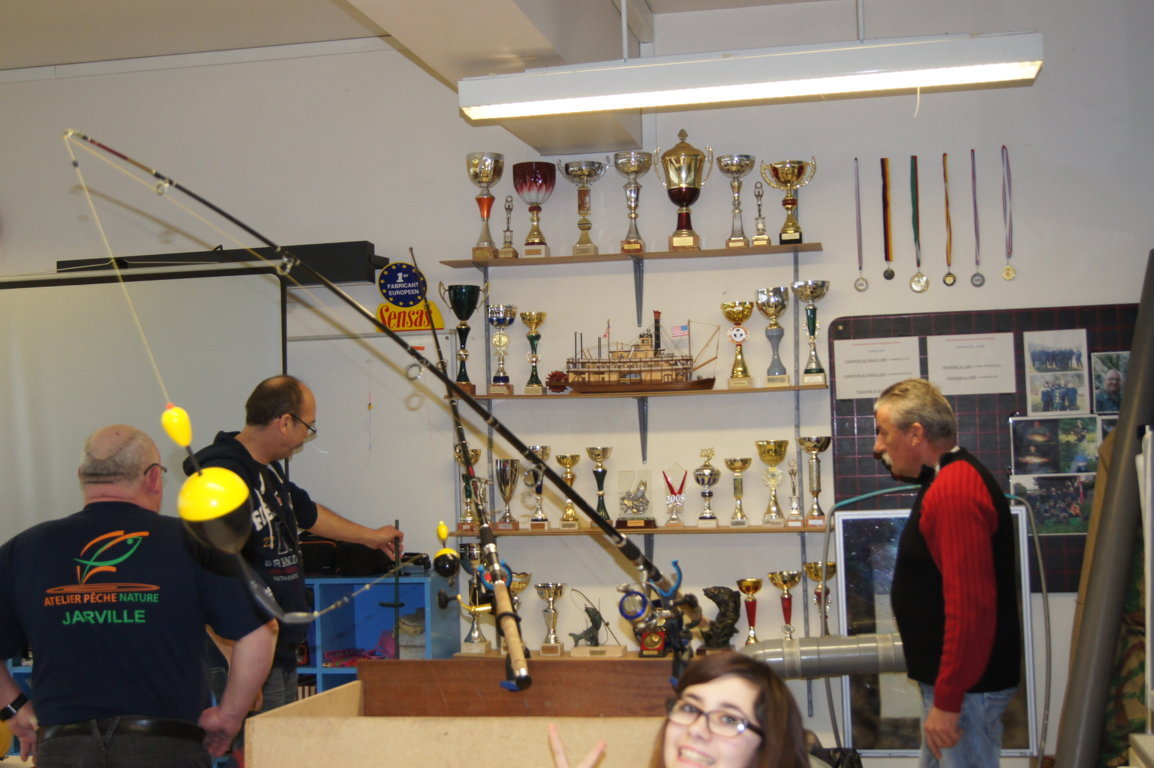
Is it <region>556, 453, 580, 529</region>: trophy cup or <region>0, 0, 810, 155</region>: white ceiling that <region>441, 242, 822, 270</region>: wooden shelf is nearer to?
<region>0, 0, 810, 155</region>: white ceiling

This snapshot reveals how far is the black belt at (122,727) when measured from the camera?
273 centimetres

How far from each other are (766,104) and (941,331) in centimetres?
124

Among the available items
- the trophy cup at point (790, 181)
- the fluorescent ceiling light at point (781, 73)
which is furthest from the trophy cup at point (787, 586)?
the fluorescent ceiling light at point (781, 73)

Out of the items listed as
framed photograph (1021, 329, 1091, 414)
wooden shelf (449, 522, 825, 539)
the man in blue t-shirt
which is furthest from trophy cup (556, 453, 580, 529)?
the man in blue t-shirt

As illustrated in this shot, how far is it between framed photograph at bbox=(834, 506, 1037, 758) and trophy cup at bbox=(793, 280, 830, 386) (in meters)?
0.59

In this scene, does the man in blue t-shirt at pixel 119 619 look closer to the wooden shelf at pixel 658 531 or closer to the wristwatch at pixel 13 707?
the wristwatch at pixel 13 707

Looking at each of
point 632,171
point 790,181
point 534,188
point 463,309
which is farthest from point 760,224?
point 463,309

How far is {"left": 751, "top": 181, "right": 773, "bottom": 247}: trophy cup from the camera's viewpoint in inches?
187

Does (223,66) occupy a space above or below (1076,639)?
above

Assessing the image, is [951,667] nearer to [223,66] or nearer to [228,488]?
[228,488]

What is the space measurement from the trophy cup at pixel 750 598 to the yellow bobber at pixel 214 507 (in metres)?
3.34

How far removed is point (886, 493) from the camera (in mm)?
4637

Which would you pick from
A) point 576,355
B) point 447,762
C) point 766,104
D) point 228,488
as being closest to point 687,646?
point 447,762

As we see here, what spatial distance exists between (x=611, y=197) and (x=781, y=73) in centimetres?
227
